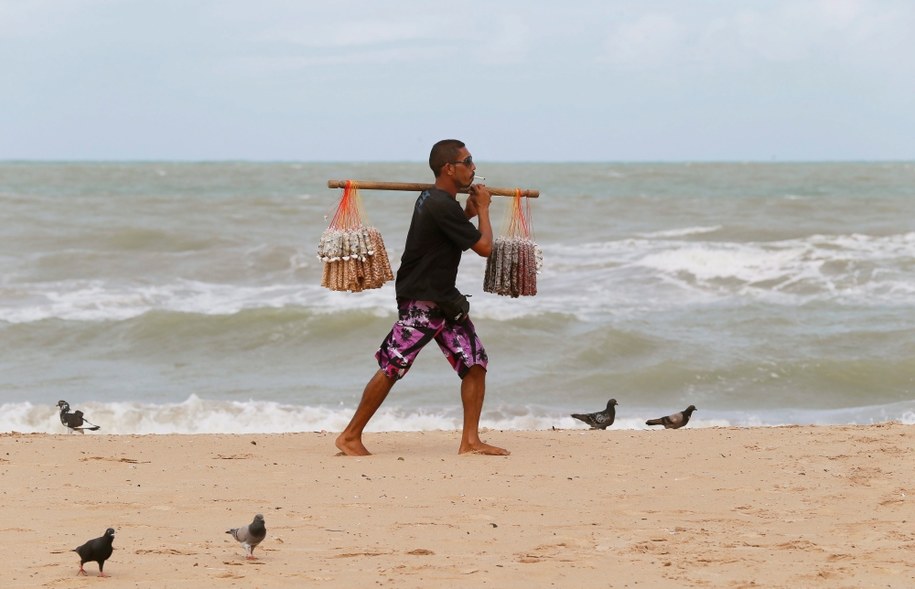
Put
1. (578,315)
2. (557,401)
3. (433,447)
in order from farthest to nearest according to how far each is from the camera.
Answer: (578,315) < (557,401) < (433,447)

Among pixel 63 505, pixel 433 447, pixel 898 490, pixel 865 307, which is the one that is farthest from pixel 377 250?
pixel 865 307

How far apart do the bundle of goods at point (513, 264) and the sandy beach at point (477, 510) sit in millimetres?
970

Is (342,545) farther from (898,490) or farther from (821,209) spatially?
(821,209)

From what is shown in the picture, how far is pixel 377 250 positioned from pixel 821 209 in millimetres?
28296

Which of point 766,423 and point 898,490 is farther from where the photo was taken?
point 766,423

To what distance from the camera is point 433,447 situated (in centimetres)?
777

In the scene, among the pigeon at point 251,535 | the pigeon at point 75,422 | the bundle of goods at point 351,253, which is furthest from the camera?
the pigeon at point 75,422

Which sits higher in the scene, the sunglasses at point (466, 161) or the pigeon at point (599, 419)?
the sunglasses at point (466, 161)

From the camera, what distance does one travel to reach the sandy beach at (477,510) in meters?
4.89

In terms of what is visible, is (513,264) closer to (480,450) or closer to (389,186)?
(389,186)

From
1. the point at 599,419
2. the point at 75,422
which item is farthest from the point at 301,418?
the point at 599,419

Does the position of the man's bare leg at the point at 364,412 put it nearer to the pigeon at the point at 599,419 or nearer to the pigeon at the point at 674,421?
the pigeon at the point at 599,419

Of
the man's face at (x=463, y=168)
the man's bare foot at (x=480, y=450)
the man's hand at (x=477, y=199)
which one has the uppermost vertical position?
the man's face at (x=463, y=168)

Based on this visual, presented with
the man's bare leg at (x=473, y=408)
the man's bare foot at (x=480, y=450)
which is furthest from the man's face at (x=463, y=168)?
the man's bare foot at (x=480, y=450)
